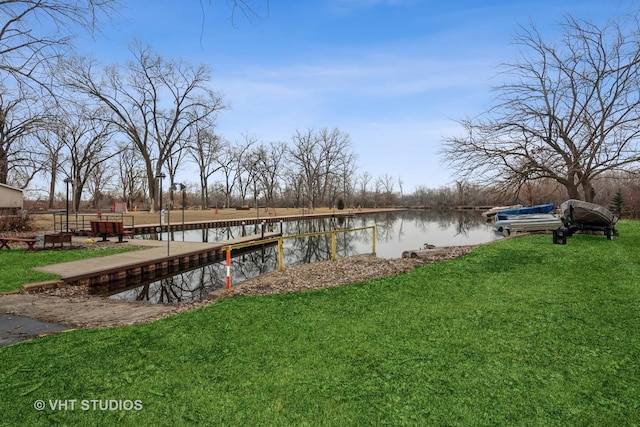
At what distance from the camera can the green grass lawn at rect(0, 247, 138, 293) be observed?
27.0 feet

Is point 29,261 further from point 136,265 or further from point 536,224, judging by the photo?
point 536,224

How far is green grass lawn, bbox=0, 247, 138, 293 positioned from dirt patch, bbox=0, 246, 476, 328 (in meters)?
0.78

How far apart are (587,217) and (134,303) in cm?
1349

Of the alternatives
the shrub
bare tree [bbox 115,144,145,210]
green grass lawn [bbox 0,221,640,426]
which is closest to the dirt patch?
green grass lawn [bbox 0,221,640,426]

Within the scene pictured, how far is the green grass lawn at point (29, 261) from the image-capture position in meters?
8.22

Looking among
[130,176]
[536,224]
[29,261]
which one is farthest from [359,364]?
[130,176]

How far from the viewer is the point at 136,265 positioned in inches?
447

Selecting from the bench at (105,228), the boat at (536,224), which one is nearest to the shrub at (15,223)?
the bench at (105,228)

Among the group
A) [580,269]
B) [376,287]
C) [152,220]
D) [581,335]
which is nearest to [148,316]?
[376,287]

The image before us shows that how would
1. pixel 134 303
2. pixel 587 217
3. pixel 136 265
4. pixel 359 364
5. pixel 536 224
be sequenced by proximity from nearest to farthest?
pixel 359 364, pixel 134 303, pixel 587 217, pixel 136 265, pixel 536 224

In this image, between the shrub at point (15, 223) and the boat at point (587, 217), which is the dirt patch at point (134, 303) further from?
the shrub at point (15, 223)

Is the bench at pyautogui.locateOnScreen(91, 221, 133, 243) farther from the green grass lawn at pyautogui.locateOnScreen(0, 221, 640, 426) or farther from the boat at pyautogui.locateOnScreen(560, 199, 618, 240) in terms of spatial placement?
the boat at pyautogui.locateOnScreen(560, 199, 618, 240)

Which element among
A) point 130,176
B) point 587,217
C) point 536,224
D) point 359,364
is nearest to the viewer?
point 359,364

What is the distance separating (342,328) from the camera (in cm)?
457
